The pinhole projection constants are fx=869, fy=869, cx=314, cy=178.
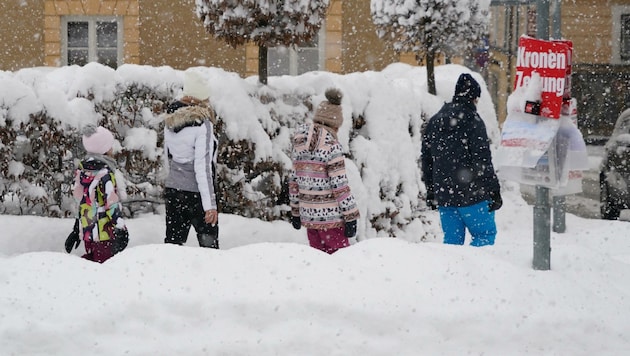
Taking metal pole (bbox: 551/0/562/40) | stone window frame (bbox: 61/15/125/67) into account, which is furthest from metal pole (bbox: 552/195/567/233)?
stone window frame (bbox: 61/15/125/67)

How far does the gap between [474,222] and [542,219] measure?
113 cm

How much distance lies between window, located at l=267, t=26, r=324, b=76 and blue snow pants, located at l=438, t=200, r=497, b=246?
9.13 meters

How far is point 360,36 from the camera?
16344mm

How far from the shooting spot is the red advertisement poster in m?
5.70

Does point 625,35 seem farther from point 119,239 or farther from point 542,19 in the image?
point 119,239

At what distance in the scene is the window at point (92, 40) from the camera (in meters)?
16.3

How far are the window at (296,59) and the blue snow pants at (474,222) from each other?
9.13 metres

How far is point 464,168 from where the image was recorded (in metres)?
6.92

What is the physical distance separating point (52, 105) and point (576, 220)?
6.70 metres

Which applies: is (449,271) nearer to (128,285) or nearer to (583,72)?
(128,285)

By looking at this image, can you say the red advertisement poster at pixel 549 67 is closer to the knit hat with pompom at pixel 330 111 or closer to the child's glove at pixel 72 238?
the knit hat with pompom at pixel 330 111

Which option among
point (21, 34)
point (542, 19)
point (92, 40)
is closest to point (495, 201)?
point (542, 19)

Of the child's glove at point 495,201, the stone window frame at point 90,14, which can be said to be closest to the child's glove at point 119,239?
the child's glove at point 495,201

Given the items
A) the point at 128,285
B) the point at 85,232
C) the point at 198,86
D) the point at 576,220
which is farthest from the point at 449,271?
the point at 576,220
